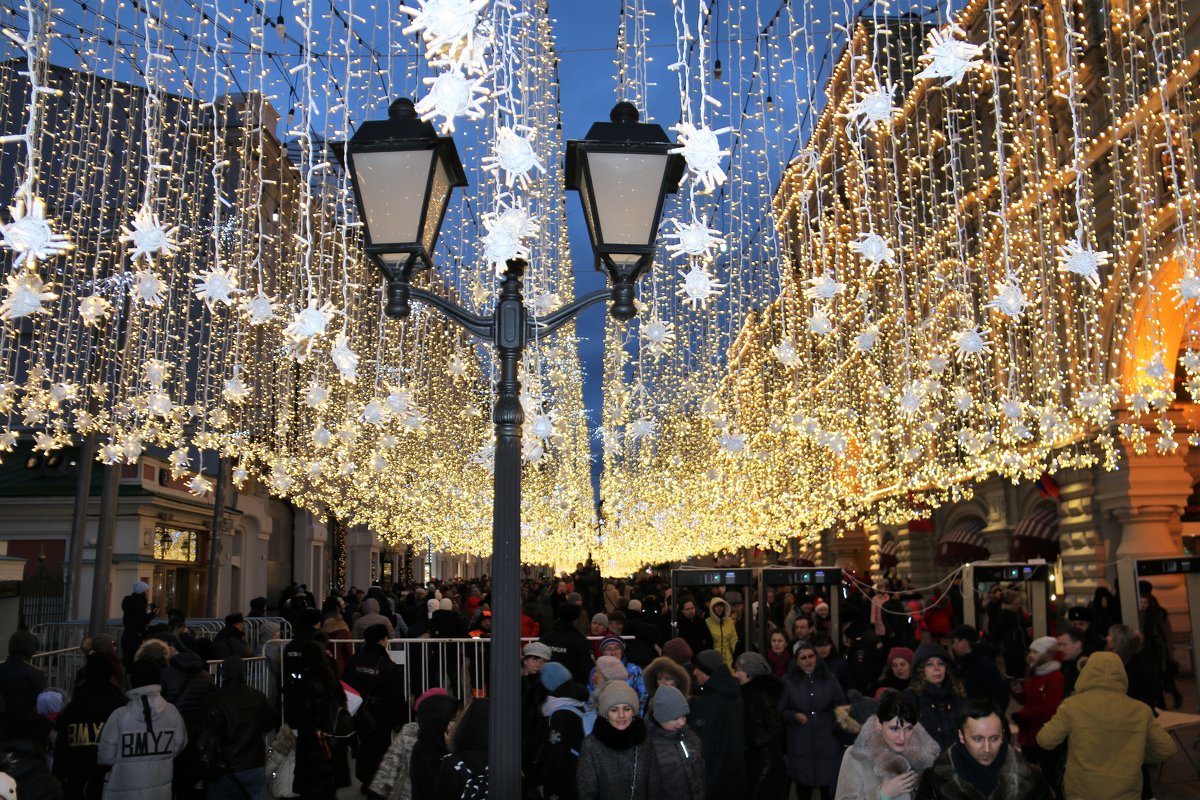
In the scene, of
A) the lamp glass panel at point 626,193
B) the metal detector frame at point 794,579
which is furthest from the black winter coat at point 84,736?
the metal detector frame at point 794,579

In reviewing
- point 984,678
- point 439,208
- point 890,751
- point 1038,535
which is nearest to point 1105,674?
point 890,751

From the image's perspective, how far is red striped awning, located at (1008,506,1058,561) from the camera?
81.5ft

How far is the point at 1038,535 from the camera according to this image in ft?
81.8

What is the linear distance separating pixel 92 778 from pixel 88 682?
2.26ft

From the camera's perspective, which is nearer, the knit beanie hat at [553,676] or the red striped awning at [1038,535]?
the knit beanie hat at [553,676]

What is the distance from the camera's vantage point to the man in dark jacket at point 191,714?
790 cm

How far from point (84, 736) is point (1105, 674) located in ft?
22.4

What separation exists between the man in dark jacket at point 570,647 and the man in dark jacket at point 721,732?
6.80 feet

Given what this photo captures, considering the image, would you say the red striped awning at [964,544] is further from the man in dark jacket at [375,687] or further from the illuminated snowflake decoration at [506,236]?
the illuminated snowflake decoration at [506,236]

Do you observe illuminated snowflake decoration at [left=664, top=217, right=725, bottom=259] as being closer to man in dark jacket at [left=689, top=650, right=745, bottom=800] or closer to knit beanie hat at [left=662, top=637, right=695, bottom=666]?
man in dark jacket at [left=689, top=650, right=745, bottom=800]

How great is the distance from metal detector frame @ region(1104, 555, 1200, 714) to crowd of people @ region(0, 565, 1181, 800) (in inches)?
81.6

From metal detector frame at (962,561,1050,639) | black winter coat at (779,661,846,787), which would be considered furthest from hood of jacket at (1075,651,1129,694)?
metal detector frame at (962,561,1050,639)

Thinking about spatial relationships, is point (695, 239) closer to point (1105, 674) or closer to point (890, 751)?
point (890, 751)

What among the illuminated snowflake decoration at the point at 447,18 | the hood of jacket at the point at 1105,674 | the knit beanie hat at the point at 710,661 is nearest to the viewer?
the illuminated snowflake decoration at the point at 447,18
